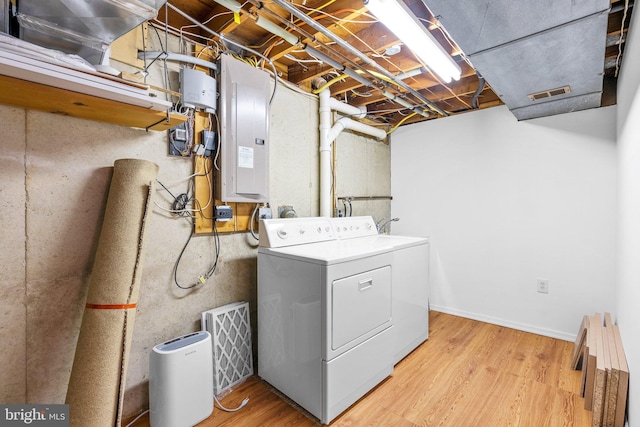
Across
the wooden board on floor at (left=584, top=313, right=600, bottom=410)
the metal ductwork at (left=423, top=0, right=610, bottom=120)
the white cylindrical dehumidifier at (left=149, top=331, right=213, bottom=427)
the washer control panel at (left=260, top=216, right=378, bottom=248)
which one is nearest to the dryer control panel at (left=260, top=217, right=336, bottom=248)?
the washer control panel at (left=260, top=216, right=378, bottom=248)

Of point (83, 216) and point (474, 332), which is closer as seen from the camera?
point (83, 216)

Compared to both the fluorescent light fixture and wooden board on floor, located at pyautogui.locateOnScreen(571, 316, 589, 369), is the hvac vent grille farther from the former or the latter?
wooden board on floor, located at pyautogui.locateOnScreen(571, 316, 589, 369)

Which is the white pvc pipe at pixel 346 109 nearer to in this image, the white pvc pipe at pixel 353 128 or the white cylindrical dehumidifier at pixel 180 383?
the white pvc pipe at pixel 353 128

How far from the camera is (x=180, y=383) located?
1.60m

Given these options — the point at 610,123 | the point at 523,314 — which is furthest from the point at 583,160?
the point at 523,314

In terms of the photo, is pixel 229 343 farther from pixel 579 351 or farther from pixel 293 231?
pixel 579 351

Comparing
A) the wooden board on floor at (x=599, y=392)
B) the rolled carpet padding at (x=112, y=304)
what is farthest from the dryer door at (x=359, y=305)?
the wooden board on floor at (x=599, y=392)

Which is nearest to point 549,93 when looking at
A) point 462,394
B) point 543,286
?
point 543,286

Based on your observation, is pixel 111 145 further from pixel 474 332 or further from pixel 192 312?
pixel 474 332

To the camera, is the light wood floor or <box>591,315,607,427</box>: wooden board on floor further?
the light wood floor

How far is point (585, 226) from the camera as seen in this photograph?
8.73ft

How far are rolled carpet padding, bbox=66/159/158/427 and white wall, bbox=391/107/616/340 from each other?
3080 mm

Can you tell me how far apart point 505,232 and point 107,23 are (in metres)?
3.58

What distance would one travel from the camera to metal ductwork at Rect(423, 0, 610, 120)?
1.36m
